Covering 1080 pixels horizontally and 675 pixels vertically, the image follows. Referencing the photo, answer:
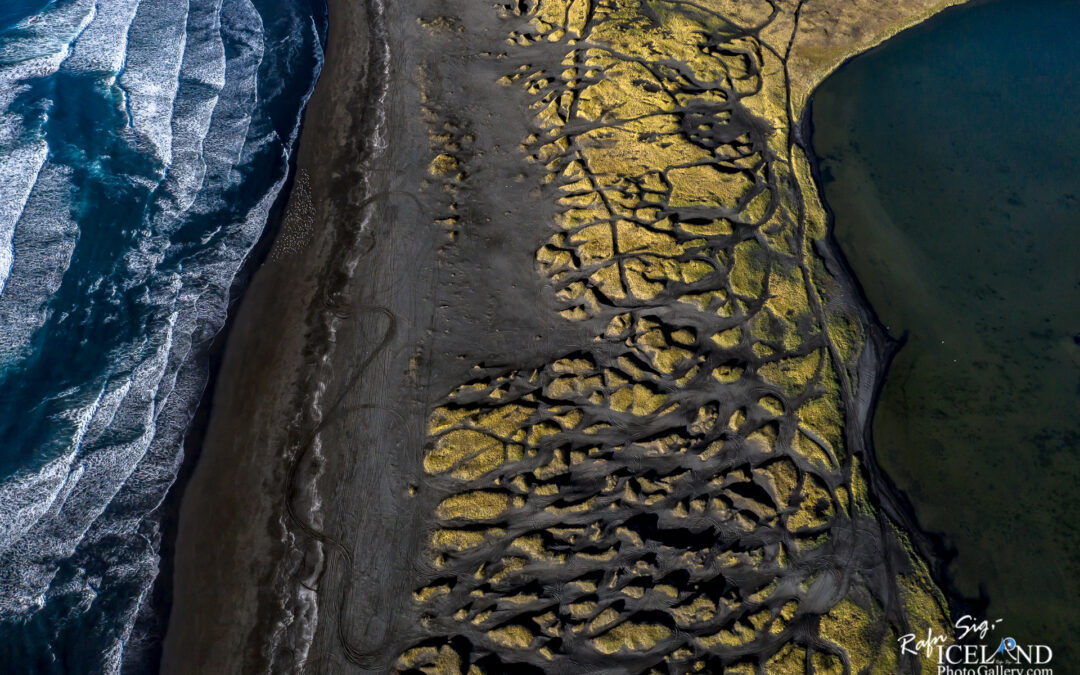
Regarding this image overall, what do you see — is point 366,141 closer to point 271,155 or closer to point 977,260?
point 271,155

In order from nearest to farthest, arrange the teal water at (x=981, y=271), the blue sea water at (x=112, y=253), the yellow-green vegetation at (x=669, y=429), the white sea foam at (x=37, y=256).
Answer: the yellow-green vegetation at (x=669, y=429), the blue sea water at (x=112, y=253), the teal water at (x=981, y=271), the white sea foam at (x=37, y=256)

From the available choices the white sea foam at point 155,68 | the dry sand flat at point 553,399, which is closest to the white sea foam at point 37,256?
the white sea foam at point 155,68

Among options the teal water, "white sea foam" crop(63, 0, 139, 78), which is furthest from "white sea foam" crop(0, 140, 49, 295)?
the teal water

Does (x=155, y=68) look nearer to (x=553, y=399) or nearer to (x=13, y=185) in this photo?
(x=13, y=185)

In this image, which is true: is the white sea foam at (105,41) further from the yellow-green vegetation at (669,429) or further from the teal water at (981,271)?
the teal water at (981,271)

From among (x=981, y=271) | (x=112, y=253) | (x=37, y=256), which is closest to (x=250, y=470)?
(x=112, y=253)

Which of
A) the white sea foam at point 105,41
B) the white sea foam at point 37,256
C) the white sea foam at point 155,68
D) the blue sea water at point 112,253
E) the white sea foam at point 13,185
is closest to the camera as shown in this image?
the blue sea water at point 112,253
